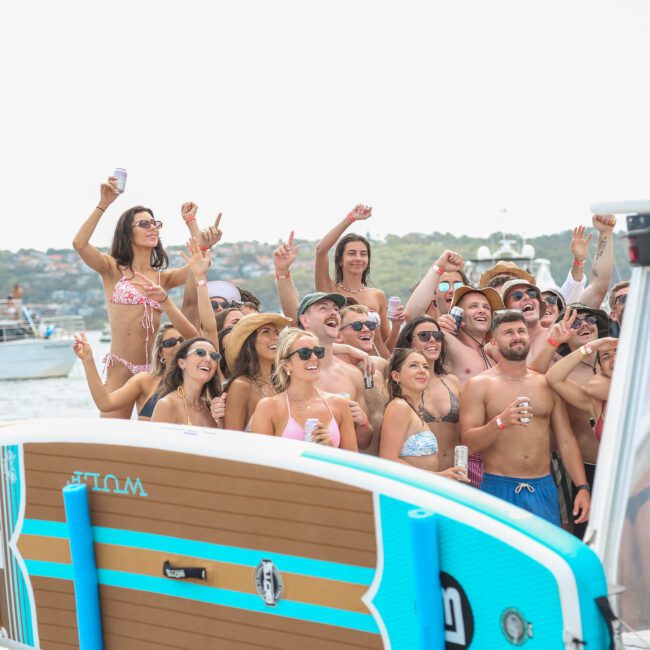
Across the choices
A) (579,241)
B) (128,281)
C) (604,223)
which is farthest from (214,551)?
(579,241)

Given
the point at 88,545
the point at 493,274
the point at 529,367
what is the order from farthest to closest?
1. the point at 493,274
2. the point at 529,367
3. the point at 88,545

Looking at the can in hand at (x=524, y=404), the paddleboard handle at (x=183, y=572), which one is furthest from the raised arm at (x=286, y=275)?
the paddleboard handle at (x=183, y=572)

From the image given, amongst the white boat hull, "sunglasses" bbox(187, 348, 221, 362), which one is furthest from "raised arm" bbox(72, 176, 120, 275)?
the white boat hull

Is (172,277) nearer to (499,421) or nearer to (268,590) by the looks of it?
(499,421)

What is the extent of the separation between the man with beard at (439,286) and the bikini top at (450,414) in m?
1.28

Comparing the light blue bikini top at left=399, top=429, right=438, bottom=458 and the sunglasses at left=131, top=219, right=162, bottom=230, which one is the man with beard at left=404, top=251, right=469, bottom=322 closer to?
the sunglasses at left=131, top=219, right=162, bottom=230

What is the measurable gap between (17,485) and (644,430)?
2.15 metres

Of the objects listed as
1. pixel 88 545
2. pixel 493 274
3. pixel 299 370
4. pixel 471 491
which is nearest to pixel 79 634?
pixel 88 545

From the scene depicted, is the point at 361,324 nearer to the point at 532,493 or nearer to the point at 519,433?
the point at 519,433

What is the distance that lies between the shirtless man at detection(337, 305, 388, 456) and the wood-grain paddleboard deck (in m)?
1.44

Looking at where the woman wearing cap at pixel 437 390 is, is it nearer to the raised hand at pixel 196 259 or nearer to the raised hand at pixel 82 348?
the raised hand at pixel 196 259

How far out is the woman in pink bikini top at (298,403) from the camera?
3506 mm

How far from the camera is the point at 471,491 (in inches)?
92.4

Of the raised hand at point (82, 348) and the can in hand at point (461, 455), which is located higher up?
the raised hand at point (82, 348)
